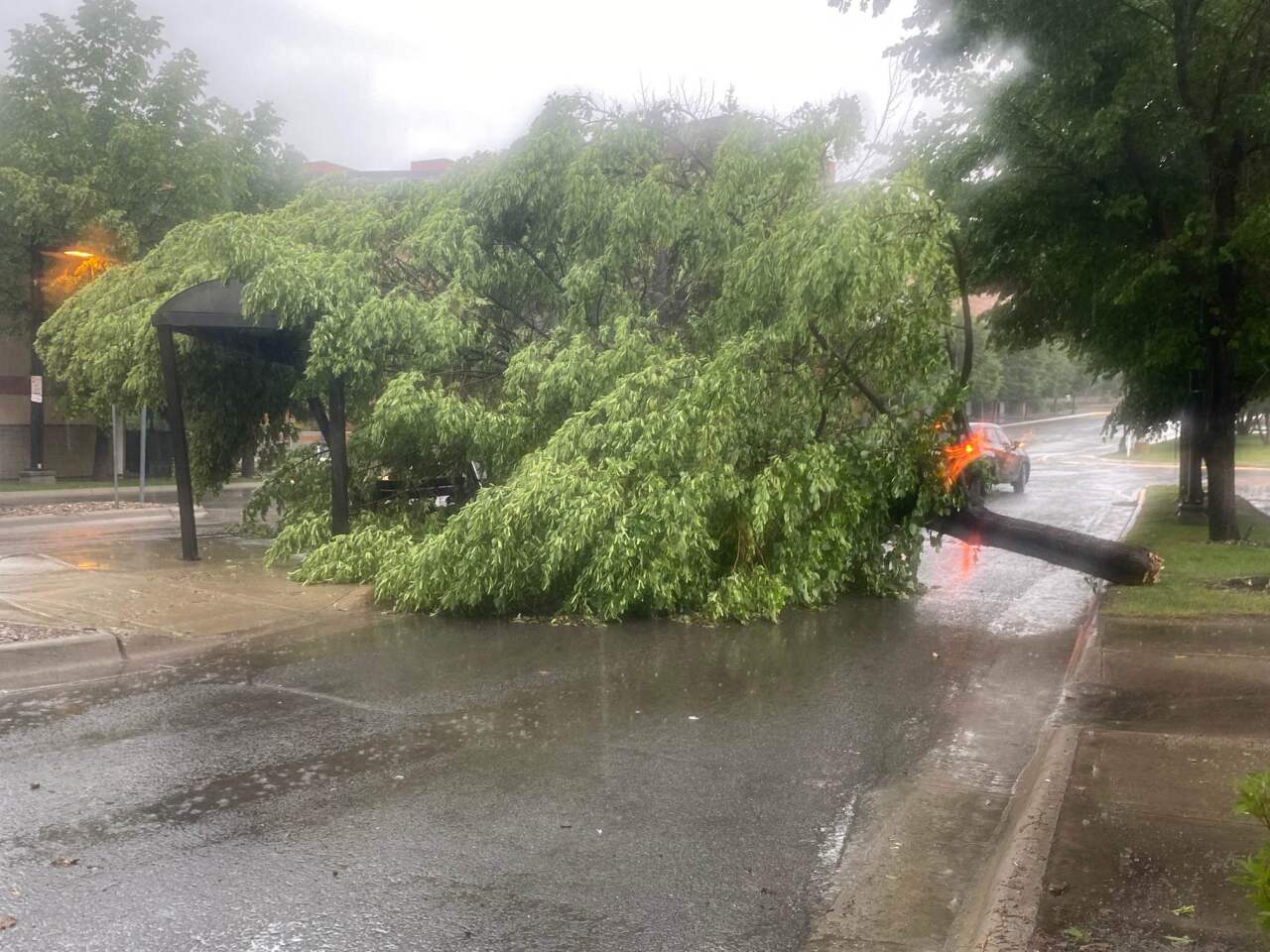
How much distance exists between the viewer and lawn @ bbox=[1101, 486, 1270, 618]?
10.3m

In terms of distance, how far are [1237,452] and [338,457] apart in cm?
4109

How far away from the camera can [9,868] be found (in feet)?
16.0

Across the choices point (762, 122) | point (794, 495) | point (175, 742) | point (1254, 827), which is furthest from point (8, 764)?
point (762, 122)

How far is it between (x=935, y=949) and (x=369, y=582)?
29.8 feet

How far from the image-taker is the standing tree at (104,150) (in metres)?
30.1

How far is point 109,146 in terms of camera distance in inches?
1244

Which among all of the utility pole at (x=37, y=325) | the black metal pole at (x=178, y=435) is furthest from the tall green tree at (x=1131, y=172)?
the utility pole at (x=37, y=325)

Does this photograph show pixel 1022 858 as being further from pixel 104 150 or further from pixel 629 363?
pixel 104 150

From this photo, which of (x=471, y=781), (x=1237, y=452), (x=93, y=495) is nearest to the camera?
(x=471, y=781)

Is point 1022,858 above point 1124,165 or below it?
below

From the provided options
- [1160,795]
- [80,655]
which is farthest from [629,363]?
[1160,795]

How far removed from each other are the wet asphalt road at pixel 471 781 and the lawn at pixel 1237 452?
3257 centimetres

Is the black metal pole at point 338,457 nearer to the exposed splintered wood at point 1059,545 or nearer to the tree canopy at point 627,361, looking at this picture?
the tree canopy at point 627,361

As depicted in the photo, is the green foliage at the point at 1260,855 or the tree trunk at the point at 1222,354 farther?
the tree trunk at the point at 1222,354
